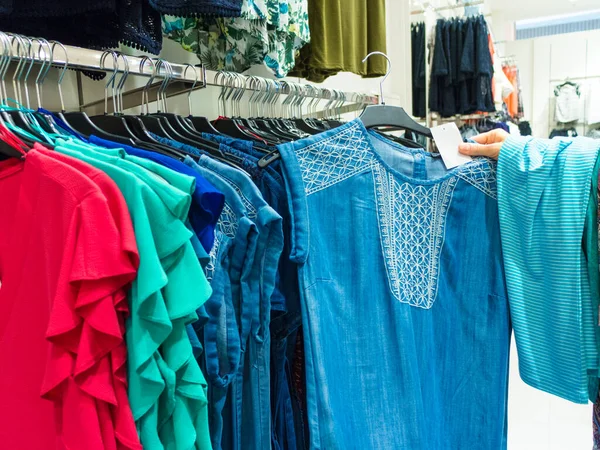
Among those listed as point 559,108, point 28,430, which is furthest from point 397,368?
point 559,108

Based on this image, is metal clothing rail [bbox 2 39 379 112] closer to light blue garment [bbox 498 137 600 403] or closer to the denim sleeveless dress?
the denim sleeveless dress

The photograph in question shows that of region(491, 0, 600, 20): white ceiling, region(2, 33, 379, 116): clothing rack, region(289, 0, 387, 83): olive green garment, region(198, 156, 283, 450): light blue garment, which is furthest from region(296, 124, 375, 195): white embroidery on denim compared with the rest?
region(491, 0, 600, 20): white ceiling

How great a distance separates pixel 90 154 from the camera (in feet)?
2.32

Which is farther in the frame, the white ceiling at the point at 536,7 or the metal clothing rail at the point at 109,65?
Answer: the white ceiling at the point at 536,7

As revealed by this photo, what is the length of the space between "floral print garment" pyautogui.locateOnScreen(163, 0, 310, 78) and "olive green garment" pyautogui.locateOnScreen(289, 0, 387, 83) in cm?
24

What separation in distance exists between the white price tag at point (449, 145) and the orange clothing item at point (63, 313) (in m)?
0.65

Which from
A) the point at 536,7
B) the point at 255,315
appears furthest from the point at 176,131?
the point at 536,7

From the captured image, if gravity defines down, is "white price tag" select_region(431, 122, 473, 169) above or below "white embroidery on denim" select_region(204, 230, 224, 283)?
above

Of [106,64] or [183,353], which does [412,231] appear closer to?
[183,353]

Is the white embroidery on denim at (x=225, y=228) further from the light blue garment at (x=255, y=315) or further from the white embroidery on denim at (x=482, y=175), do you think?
the white embroidery on denim at (x=482, y=175)

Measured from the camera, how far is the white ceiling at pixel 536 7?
6945 millimetres

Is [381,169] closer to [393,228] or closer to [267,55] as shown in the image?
[393,228]

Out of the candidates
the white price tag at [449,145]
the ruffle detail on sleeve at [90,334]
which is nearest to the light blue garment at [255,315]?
the ruffle detail on sleeve at [90,334]

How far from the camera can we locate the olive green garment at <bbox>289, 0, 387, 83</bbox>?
6.18 ft
